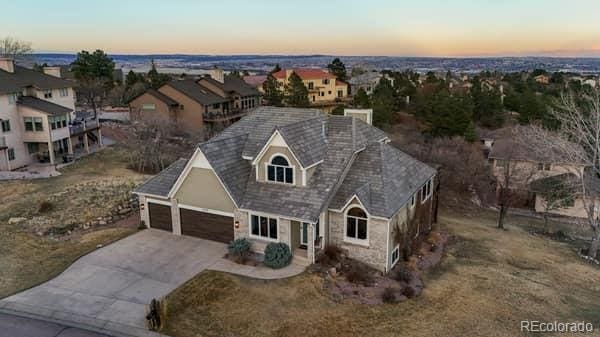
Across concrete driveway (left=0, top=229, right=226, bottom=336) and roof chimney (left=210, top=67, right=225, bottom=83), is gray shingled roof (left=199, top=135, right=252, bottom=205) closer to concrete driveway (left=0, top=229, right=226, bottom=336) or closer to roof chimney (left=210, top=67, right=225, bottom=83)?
concrete driveway (left=0, top=229, right=226, bottom=336)

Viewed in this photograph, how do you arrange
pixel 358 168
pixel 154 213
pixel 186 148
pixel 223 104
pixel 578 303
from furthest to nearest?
1. pixel 223 104
2. pixel 186 148
3. pixel 154 213
4. pixel 358 168
5. pixel 578 303

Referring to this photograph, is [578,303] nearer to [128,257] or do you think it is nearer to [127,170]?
[128,257]

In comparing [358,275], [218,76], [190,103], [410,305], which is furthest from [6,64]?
[410,305]

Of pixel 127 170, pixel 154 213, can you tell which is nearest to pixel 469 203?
pixel 154 213

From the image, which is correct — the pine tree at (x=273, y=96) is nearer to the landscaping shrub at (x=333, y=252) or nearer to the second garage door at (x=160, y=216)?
the second garage door at (x=160, y=216)

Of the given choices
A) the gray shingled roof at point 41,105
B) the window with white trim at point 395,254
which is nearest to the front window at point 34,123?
the gray shingled roof at point 41,105

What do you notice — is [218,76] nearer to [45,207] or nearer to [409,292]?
[45,207]
